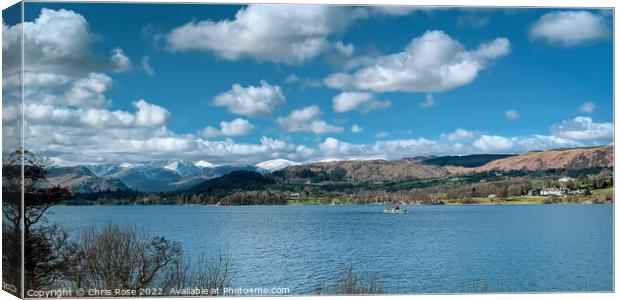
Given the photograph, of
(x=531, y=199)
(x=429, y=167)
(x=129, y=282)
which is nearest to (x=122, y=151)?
(x=129, y=282)

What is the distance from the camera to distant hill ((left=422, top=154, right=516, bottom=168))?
17.9 m

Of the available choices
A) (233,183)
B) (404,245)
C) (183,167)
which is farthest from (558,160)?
(183,167)

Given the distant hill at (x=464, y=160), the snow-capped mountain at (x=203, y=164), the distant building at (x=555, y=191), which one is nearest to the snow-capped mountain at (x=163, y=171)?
the snow-capped mountain at (x=203, y=164)

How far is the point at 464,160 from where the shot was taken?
62.7 ft

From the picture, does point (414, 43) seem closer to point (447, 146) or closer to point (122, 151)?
point (447, 146)

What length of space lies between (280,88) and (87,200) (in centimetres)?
965

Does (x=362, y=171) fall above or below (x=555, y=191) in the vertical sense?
above

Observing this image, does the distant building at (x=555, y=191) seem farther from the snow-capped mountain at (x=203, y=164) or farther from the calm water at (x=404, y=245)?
the snow-capped mountain at (x=203, y=164)

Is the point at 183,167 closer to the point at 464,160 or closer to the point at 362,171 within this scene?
the point at 362,171

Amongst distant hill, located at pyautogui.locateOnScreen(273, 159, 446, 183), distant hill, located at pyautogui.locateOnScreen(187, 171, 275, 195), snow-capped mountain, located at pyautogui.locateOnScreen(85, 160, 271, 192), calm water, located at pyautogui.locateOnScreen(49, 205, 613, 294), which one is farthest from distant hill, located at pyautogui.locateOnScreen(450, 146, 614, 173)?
snow-capped mountain, located at pyautogui.locateOnScreen(85, 160, 271, 192)

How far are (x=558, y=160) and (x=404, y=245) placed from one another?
562 centimetres

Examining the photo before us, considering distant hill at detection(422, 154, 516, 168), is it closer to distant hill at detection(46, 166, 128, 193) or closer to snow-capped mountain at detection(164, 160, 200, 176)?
snow-capped mountain at detection(164, 160, 200, 176)

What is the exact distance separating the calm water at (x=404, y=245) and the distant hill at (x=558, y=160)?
2.21 meters

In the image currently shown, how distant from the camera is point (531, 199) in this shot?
72.9 feet
